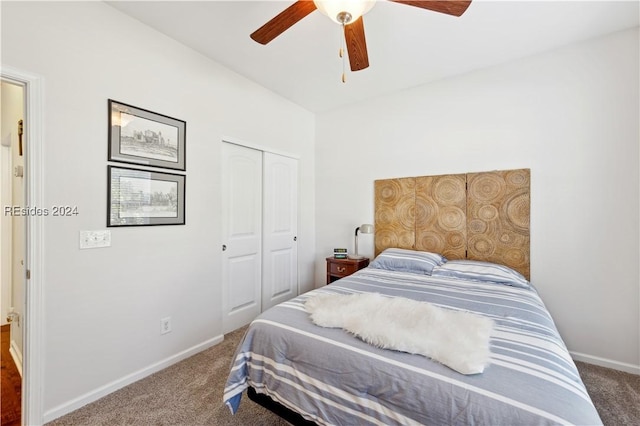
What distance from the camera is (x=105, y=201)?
6.37 feet

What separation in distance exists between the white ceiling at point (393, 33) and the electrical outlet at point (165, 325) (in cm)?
232

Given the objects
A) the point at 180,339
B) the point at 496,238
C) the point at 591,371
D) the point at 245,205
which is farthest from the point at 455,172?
the point at 180,339

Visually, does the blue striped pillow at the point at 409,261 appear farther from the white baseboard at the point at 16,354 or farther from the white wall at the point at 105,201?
the white baseboard at the point at 16,354

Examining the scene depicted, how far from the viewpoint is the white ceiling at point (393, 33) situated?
1973 mm

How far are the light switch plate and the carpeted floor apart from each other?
1040 millimetres

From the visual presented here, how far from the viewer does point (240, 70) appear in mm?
2816

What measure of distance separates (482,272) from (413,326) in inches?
53.4

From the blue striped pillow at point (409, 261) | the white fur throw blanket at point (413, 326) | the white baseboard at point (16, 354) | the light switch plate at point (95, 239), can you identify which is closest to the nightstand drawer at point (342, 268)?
the blue striped pillow at point (409, 261)

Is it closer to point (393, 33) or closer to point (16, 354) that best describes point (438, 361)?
point (393, 33)

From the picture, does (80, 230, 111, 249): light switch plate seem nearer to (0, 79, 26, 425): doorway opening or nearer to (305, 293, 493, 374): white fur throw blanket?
(0, 79, 26, 425): doorway opening

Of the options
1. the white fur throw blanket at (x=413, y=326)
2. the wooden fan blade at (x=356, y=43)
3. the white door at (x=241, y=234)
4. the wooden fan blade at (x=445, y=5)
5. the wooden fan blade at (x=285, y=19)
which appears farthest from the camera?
the white door at (x=241, y=234)

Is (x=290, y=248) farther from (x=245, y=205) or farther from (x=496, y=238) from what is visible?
(x=496, y=238)

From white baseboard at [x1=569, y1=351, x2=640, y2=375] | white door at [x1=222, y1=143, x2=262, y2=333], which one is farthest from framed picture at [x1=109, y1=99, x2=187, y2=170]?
white baseboard at [x1=569, y1=351, x2=640, y2=375]

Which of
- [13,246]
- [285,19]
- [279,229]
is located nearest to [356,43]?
[285,19]
